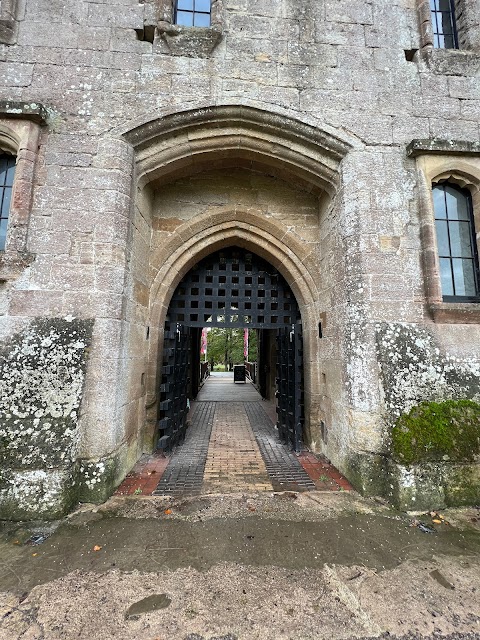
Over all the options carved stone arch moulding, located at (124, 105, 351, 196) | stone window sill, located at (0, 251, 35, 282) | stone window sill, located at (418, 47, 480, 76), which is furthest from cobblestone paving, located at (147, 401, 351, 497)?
stone window sill, located at (418, 47, 480, 76)

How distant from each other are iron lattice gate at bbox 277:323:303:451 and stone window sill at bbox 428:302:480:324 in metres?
1.63

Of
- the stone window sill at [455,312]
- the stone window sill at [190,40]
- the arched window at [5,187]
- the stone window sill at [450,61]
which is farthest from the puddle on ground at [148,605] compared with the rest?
the stone window sill at [450,61]

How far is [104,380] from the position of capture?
263 centimetres

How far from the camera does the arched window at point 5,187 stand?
2955 millimetres

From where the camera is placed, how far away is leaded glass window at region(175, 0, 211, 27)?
12.0 ft

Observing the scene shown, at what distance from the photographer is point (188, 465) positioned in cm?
332

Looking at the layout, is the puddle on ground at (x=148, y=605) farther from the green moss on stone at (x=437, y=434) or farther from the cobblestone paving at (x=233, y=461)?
the green moss on stone at (x=437, y=434)

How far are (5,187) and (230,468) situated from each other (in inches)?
149

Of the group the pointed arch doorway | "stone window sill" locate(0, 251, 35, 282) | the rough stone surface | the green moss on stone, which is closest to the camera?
the rough stone surface

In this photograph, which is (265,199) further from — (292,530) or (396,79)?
(292,530)

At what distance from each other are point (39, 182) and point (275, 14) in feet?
10.5

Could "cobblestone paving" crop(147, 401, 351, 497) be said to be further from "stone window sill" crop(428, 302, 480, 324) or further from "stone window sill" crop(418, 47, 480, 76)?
"stone window sill" crop(418, 47, 480, 76)

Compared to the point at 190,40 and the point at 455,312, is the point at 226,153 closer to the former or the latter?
the point at 190,40

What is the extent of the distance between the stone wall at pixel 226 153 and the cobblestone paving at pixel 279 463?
0.42m
